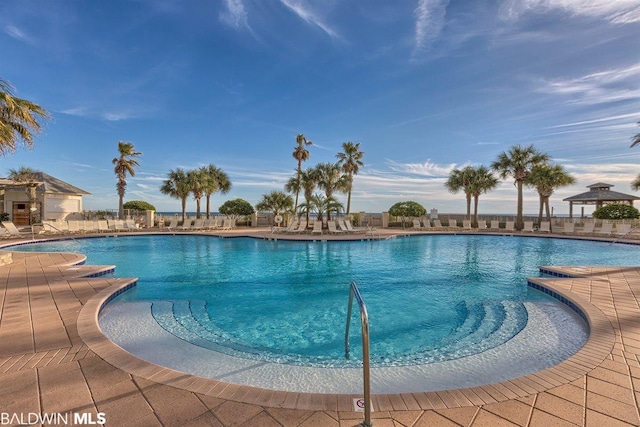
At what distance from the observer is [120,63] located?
14141 millimetres

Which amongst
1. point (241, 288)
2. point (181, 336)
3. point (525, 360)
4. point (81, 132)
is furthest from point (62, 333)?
point (81, 132)

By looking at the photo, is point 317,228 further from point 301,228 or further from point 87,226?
point 87,226

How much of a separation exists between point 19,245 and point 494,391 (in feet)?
67.0

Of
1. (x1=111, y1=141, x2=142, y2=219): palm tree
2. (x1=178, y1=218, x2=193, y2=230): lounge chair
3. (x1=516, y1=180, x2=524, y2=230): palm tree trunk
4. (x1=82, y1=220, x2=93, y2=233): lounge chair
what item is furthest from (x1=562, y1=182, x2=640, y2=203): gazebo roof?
(x1=111, y1=141, x2=142, y2=219): palm tree

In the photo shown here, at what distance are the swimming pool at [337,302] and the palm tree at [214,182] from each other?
14.0 metres

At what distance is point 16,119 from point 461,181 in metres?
28.7

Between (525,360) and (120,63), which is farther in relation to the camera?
(120,63)

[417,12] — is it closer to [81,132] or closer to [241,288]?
[241,288]

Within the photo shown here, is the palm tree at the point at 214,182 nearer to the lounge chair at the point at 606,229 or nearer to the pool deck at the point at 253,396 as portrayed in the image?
the pool deck at the point at 253,396

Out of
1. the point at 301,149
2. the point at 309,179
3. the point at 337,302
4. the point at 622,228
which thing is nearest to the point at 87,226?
the point at 309,179

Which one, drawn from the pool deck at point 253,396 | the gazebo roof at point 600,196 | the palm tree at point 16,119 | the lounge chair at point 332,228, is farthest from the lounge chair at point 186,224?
the gazebo roof at point 600,196

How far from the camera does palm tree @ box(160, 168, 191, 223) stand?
2525cm

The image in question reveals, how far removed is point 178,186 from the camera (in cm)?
2523

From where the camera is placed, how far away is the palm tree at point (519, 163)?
2328 cm
